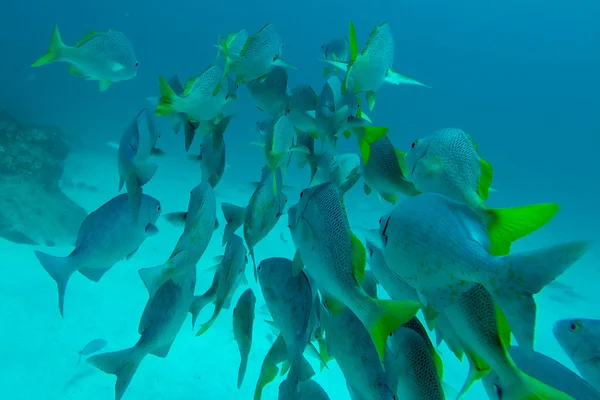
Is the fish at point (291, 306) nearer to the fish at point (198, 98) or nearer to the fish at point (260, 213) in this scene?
the fish at point (260, 213)

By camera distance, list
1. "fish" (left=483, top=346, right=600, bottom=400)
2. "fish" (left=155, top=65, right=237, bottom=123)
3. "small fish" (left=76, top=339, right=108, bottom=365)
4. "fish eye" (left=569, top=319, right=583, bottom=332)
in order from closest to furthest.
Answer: "fish" (left=483, top=346, right=600, bottom=400) → "fish eye" (left=569, top=319, right=583, bottom=332) → "fish" (left=155, top=65, right=237, bottom=123) → "small fish" (left=76, top=339, right=108, bottom=365)

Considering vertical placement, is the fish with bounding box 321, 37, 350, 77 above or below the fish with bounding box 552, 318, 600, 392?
above

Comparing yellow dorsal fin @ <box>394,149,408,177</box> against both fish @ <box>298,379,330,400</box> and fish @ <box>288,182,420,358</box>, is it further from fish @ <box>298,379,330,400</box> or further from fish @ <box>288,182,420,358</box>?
fish @ <box>298,379,330,400</box>

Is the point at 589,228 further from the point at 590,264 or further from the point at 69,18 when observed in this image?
the point at 69,18

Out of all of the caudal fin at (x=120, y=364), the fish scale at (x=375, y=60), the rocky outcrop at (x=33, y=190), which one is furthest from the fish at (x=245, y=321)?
the rocky outcrop at (x=33, y=190)

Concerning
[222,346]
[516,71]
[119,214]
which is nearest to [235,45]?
[119,214]

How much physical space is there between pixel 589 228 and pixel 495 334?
88.3ft

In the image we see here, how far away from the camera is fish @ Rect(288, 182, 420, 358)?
988 mm

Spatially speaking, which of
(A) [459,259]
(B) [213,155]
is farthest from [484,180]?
(B) [213,155]

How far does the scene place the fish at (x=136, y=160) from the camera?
5.48 feet

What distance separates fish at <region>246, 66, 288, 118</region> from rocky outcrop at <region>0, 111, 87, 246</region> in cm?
749

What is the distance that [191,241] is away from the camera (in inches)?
62.4

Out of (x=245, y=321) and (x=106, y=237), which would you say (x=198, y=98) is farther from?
(x=245, y=321)

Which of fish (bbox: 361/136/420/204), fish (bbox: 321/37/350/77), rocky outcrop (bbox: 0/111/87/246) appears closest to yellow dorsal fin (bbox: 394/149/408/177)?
fish (bbox: 361/136/420/204)
